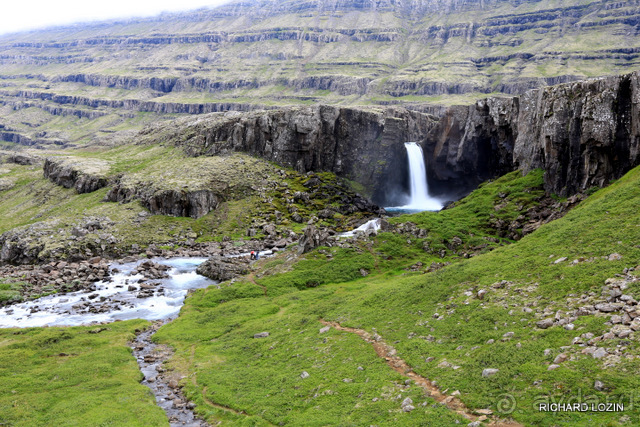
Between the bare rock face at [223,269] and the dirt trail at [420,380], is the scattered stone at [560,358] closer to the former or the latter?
the dirt trail at [420,380]

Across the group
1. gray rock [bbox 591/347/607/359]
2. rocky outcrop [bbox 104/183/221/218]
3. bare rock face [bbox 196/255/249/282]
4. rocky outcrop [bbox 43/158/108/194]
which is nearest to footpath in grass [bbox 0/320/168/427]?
bare rock face [bbox 196/255/249/282]

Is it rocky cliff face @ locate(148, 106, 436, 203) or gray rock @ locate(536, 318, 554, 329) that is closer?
gray rock @ locate(536, 318, 554, 329)

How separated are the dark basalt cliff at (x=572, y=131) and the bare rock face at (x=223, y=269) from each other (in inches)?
2305

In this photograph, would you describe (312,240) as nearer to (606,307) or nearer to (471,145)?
(606,307)

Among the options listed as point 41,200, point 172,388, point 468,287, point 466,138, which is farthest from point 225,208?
point 468,287

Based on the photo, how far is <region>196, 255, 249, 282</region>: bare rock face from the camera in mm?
75669

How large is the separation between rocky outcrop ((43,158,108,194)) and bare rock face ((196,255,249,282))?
7283cm

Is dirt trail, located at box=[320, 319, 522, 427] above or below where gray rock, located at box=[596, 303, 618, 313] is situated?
below

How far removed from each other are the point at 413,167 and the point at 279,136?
154ft

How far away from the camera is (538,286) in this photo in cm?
3102

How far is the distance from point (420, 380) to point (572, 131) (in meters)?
64.6

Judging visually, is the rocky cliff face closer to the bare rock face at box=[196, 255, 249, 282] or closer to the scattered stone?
the bare rock face at box=[196, 255, 249, 282]

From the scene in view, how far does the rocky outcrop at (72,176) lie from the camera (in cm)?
13488

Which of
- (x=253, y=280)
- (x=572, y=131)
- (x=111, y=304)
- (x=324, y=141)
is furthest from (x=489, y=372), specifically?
(x=324, y=141)
